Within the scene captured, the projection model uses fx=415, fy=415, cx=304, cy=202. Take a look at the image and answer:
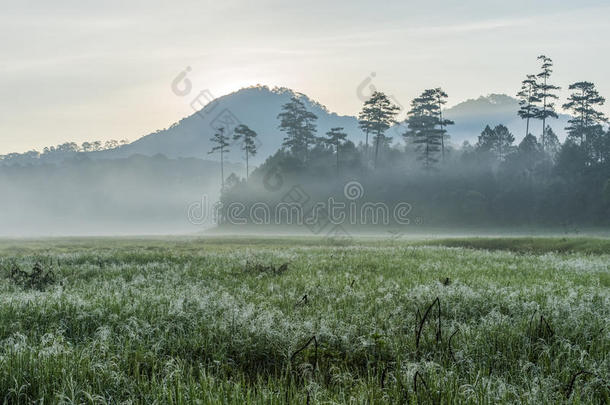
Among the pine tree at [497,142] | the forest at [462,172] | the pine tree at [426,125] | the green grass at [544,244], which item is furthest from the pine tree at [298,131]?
the green grass at [544,244]

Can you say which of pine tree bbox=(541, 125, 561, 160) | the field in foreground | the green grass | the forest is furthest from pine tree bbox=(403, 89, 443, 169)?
the field in foreground

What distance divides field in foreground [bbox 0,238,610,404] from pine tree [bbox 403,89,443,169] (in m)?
88.5

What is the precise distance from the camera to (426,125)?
94.9m

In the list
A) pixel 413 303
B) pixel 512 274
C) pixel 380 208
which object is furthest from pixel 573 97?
pixel 413 303

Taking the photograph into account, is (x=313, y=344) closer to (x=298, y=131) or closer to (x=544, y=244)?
(x=544, y=244)

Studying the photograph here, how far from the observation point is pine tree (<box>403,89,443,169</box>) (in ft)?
311

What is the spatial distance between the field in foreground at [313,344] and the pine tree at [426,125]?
A: 8852cm

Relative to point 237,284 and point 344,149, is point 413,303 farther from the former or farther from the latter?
point 344,149

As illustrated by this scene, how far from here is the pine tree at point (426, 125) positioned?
9488cm

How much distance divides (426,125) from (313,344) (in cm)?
9555

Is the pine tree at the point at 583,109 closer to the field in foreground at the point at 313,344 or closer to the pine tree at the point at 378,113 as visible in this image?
the pine tree at the point at 378,113

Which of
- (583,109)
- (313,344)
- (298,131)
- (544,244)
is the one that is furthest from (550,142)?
(313,344)

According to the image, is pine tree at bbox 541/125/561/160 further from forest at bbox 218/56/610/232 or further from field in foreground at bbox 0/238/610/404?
field in foreground at bbox 0/238/610/404

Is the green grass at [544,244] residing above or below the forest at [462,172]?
below
